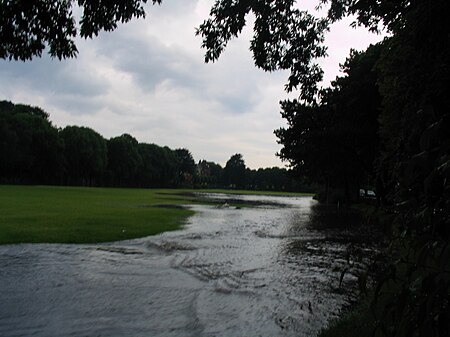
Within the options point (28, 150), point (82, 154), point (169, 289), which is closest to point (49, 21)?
point (169, 289)

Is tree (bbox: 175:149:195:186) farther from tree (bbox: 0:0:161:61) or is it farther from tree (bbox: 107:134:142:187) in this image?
tree (bbox: 0:0:161:61)

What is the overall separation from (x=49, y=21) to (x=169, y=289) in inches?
214

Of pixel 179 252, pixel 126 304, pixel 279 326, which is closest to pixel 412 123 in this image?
pixel 279 326

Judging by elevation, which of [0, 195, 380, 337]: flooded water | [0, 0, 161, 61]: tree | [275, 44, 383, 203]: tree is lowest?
[0, 195, 380, 337]: flooded water

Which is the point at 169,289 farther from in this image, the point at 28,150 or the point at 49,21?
the point at 28,150

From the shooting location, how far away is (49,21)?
585 cm

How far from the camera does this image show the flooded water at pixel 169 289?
552cm

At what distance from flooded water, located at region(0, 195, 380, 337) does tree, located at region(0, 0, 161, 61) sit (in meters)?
4.47

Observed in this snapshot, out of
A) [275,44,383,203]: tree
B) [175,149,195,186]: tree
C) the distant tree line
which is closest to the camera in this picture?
[275,44,383,203]: tree

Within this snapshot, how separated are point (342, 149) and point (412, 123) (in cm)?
3074

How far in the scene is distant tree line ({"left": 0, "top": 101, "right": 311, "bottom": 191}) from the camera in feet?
237

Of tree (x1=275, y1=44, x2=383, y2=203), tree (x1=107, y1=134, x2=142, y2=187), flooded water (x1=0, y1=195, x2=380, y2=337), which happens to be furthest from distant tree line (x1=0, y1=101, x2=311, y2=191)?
flooded water (x1=0, y1=195, x2=380, y2=337)

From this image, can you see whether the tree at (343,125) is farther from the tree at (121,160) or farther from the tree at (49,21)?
the tree at (121,160)

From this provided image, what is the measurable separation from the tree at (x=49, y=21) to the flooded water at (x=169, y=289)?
447cm
